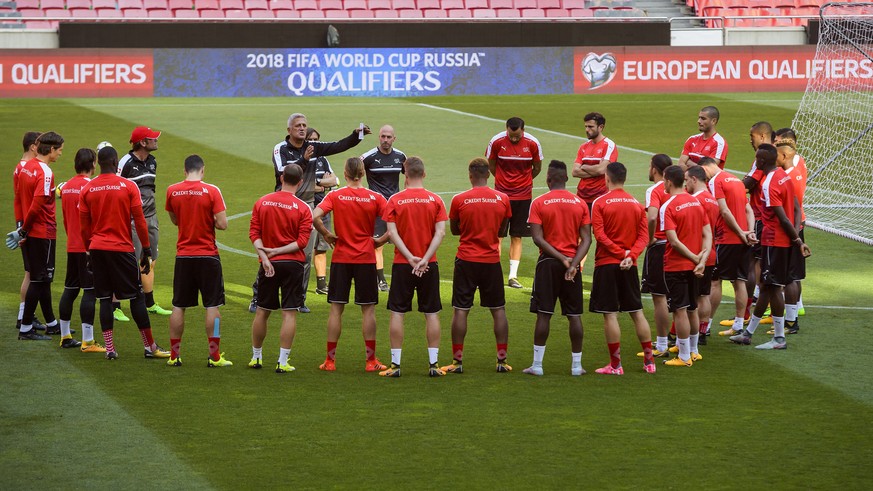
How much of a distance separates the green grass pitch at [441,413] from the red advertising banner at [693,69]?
2044cm

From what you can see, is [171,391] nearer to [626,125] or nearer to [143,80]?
[626,125]

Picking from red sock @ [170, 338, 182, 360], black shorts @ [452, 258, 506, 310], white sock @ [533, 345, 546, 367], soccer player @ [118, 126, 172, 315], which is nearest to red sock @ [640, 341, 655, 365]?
white sock @ [533, 345, 546, 367]

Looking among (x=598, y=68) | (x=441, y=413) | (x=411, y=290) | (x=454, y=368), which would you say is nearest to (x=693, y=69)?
(x=598, y=68)

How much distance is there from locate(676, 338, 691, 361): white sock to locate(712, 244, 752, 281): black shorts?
1.29m

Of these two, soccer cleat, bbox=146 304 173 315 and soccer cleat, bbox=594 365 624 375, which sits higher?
soccer cleat, bbox=146 304 173 315

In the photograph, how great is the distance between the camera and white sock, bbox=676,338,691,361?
10922mm

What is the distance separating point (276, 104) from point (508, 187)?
1858cm

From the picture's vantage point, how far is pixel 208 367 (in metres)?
10.9

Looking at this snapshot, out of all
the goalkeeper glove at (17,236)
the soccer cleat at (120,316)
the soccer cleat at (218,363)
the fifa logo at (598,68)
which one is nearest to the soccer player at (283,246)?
the soccer cleat at (218,363)

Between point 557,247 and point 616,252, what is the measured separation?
520 millimetres

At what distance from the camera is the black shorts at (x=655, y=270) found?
10969mm

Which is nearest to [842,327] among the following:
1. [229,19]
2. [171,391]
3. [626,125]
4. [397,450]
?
[397,450]

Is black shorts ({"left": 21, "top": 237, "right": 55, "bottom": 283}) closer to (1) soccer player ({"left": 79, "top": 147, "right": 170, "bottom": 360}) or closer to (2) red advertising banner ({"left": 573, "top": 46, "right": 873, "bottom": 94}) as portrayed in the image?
(1) soccer player ({"left": 79, "top": 147, "right": 170, "bottom": 360})

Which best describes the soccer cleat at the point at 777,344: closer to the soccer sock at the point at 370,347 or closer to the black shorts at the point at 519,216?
the soccer sock at the point at 370,347
